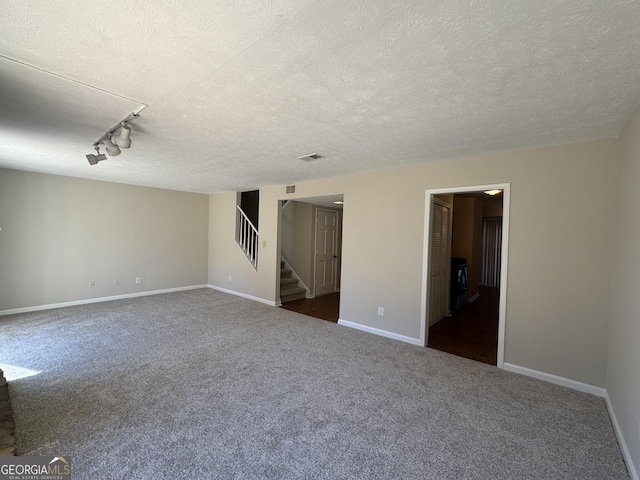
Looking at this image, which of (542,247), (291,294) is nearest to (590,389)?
(542,247)

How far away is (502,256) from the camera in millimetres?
3113

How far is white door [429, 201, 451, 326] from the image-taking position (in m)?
4.36

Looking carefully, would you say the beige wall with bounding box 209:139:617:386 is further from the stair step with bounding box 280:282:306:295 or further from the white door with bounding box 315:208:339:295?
the white door with bounding box 315:208:339:295

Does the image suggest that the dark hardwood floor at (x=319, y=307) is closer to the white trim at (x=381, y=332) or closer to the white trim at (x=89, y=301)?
the white trim at (x=381, y=332)

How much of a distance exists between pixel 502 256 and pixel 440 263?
1.51 m

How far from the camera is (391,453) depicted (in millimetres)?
1815

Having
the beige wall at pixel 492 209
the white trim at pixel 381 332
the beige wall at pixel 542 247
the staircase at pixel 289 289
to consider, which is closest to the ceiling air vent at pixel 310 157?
the beige wall at pixel 542 247

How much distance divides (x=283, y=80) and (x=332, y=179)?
9.76ft

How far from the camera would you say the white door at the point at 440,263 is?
4.36 m

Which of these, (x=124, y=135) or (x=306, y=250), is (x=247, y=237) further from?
(x=124, y=135)

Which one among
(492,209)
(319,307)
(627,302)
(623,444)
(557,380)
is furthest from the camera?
(492,209)

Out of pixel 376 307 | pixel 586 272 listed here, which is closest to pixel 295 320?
pixel 376 307

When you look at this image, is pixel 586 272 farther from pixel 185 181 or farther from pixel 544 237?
pixel 185 181

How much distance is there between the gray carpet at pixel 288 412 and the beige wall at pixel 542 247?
1.22ft
